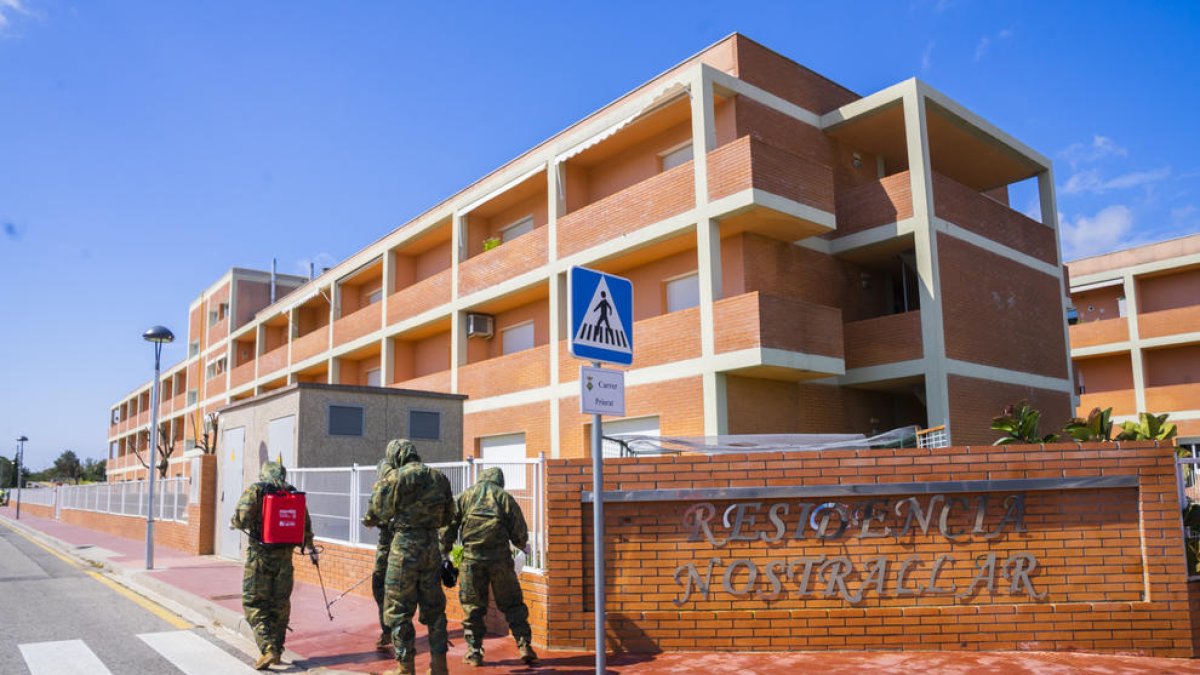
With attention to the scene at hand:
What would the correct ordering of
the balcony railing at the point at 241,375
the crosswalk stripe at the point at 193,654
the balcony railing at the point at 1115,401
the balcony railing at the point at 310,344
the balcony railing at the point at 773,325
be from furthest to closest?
1. the balcony railing at the point at 241,375
2. the balcony railing at the point at 310,344
3. the balcony railing at the point at 1115,401
4. the balcony railing at the point at 773,325
5. the crosswalk stripe at the point at 193,654

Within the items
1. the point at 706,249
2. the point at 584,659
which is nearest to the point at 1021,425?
the point at 584,659

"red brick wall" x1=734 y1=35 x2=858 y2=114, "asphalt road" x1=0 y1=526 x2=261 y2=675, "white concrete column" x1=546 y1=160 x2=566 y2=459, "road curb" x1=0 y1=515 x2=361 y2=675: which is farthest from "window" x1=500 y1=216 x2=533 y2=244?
"asphalt road" x1=0 y1=526 x2=261 y2=675

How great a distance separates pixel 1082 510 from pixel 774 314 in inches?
322

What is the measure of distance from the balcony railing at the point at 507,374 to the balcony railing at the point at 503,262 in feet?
6.54

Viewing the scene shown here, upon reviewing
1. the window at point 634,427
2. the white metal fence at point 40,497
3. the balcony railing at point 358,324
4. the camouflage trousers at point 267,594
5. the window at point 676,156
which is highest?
the window at point 676,156

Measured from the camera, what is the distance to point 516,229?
77.6 feet

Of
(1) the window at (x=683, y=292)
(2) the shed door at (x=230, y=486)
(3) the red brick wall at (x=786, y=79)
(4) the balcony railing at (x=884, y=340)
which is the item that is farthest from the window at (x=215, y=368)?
(4) the balcony railing at (x=884, y=340)

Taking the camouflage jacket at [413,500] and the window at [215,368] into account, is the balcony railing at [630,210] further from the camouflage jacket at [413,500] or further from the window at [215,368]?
the window at [215,368]

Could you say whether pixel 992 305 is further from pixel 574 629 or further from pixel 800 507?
pixel 574 629

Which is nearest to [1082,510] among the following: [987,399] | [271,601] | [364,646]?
[364,646]

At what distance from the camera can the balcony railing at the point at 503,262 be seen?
2055 cm

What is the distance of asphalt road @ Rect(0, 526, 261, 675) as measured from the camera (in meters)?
7.76

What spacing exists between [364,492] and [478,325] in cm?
1129

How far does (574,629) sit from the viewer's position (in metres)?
7.81
